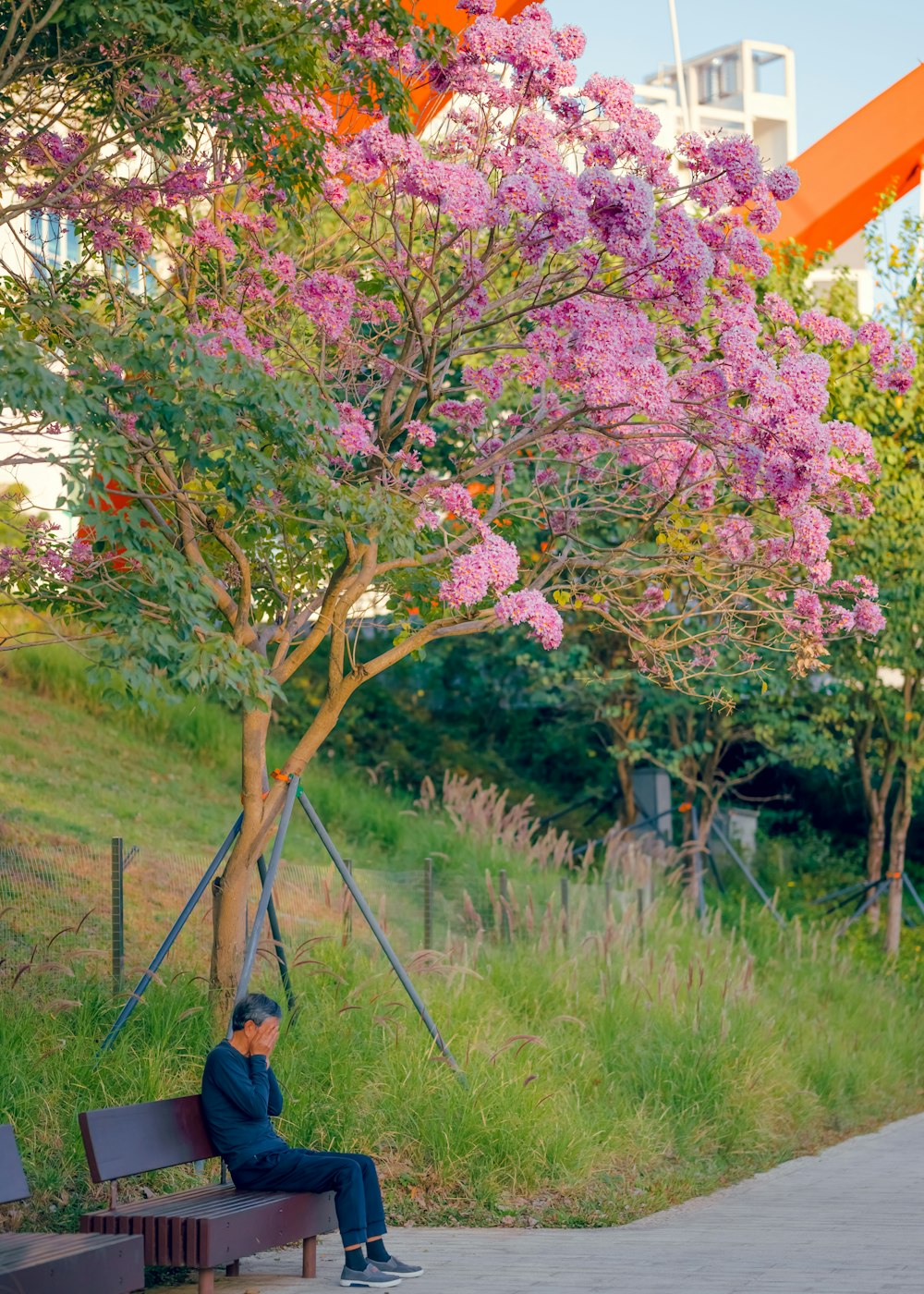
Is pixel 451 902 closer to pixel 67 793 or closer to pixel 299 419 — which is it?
pixel 67 793

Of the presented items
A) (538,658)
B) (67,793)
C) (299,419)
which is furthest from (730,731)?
(299,419)

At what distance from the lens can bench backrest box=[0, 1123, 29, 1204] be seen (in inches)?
219

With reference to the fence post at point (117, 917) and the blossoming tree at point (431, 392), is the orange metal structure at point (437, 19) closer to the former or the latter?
the blossoming tree at point (431, 392)

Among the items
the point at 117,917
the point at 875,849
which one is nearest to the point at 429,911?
the point at 117,917

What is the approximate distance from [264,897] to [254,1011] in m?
1.72

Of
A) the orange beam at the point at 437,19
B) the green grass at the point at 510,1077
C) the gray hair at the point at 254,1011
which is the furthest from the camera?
the orange beam at the point at 437,19

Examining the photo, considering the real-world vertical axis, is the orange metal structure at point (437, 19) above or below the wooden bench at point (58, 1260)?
above

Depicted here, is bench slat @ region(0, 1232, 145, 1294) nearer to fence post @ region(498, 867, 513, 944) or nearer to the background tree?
fence post @ region(498, 867, 513, 944)

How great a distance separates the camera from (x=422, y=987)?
977cm

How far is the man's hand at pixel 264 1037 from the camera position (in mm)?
6582

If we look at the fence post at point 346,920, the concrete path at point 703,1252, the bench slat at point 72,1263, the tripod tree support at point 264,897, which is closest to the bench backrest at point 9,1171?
the bench slat at point 72,1263

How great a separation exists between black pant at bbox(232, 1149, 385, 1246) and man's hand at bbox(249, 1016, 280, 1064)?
1.46 ft

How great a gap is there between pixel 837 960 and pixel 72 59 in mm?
11617

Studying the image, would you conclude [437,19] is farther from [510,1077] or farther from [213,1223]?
[213,1223]
